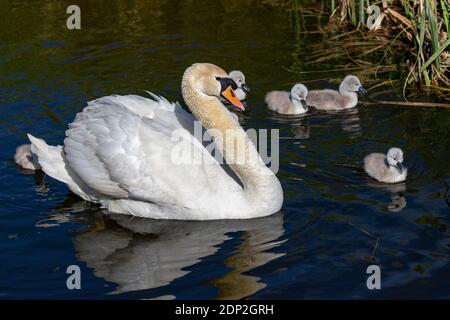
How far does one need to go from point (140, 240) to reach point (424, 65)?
5274 millimetres

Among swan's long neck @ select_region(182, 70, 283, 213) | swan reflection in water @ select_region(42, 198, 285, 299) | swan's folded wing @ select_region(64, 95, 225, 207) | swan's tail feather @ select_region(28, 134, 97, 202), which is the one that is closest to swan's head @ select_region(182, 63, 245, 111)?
swan's long neck @ select_region(182, 70, 283, 213)

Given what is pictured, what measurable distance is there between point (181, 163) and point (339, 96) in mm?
3941

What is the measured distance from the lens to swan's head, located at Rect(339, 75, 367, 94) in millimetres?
12833

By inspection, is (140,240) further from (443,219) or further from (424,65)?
(424,65)

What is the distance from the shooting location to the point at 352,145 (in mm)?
11469

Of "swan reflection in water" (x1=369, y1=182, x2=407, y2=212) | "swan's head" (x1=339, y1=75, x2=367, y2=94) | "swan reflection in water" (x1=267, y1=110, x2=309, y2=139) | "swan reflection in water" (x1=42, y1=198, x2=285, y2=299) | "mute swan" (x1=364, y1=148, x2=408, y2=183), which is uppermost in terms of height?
"swan's head" (x1=339, y1=75, x2=367, y2=94)

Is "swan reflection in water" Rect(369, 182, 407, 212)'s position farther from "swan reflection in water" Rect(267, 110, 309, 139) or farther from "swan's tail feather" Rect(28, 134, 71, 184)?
"swan's tail feather" Rect(28, 134, 71, 184)

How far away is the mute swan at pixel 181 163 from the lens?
9.38 metres

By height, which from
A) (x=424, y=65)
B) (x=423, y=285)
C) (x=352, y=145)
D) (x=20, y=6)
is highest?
(x=20, y=6)

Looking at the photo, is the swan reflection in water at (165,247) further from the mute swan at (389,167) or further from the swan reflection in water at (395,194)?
the mute swan at (389,167)

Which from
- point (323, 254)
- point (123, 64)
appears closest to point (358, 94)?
point (123, 64)

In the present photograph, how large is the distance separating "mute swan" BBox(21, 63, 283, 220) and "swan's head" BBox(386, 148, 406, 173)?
143 centimetres

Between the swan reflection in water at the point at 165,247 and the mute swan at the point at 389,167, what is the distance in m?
1.41

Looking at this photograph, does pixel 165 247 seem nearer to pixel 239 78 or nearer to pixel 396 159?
pixel 396 159
